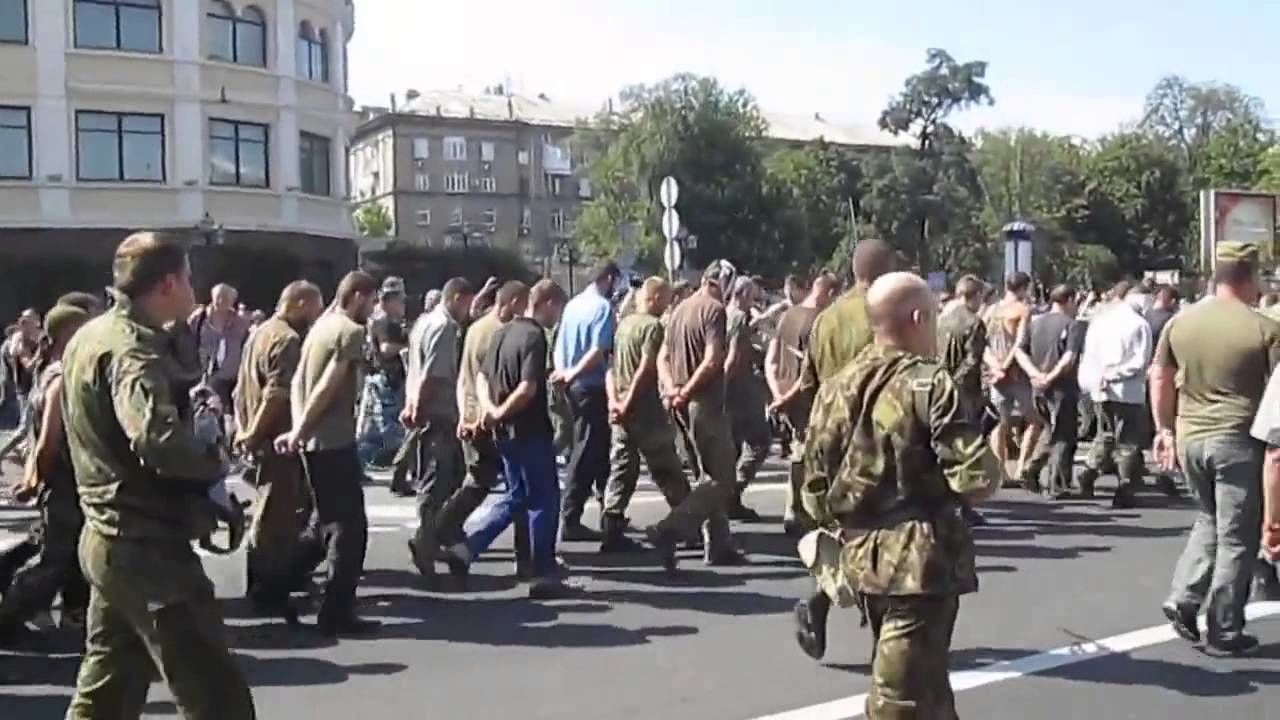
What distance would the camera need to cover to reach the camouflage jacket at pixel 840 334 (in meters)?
7.84

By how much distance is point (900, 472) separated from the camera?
4.83 meters

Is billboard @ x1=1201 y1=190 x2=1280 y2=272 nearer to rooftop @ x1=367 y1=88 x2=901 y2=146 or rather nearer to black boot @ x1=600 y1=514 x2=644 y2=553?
black boot @ x1=600 y1=514 x2=644 y2=553

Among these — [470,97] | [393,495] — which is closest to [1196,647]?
[393,495]

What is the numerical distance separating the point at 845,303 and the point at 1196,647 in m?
2.44

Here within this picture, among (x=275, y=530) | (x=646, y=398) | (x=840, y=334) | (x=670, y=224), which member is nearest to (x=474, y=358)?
(x=646, y=398)

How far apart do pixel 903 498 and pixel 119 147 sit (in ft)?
128

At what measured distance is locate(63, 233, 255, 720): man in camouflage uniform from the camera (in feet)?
15.6

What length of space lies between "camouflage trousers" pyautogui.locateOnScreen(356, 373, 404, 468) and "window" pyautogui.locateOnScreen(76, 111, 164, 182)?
27236 millimetres

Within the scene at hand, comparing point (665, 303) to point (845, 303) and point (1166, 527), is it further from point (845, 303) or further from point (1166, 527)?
point (1166, 527)

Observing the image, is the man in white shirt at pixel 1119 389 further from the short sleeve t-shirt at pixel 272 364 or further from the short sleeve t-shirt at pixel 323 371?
the short sleeve t-shirt at pixel 272 364

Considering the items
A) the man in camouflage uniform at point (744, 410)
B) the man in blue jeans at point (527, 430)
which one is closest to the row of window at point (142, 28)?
the man in camouflage uniform at point (744, 410)

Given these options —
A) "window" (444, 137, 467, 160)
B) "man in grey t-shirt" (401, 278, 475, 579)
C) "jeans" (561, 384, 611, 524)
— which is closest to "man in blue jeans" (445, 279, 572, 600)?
"man in grey t-shirt" (401, 278, 475, 579)

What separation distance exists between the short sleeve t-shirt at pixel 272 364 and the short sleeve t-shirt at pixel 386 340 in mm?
6104

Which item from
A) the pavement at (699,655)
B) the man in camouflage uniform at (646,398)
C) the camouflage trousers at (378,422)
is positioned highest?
the man in camouflage uniform at (646,398)
